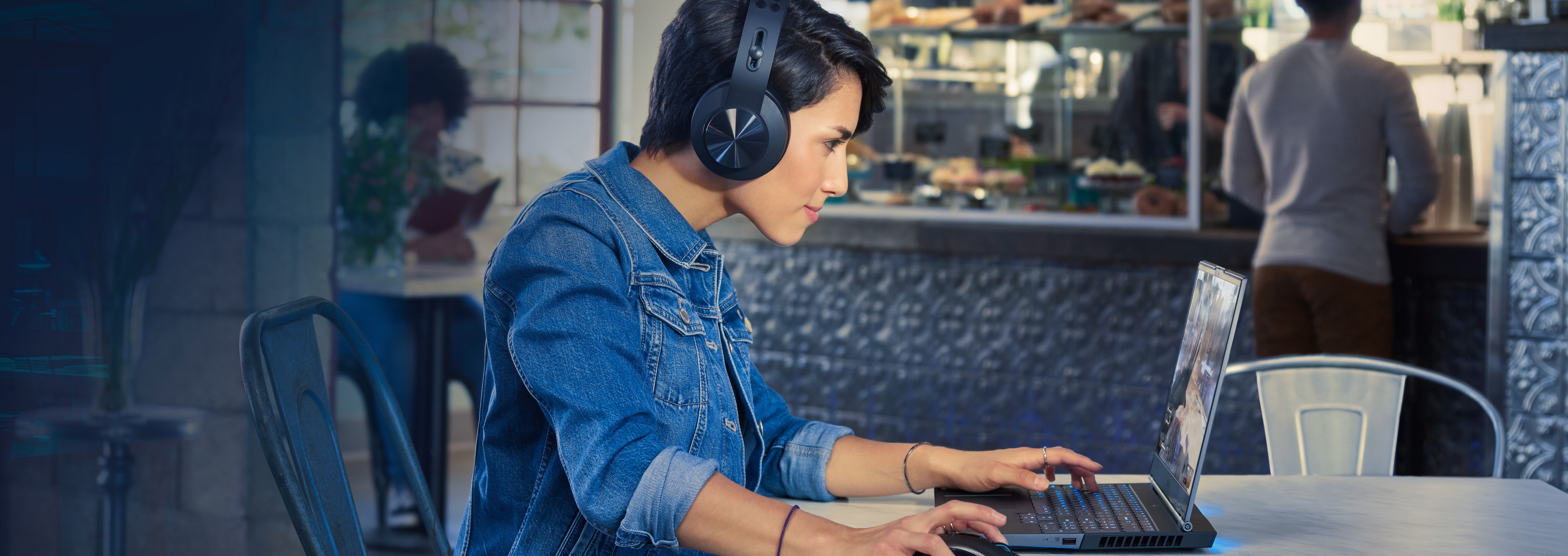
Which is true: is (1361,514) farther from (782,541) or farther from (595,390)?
(595,390)

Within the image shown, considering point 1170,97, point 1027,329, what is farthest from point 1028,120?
point 1027,329

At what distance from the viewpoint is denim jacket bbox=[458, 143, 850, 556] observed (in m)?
1.08

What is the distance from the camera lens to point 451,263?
7.88 ft

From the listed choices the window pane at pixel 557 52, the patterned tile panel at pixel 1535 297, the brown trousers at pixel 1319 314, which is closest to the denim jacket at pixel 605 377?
the window pane at pixel 557 52

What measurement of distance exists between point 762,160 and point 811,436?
0.40 metres

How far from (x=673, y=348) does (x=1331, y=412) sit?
1.28 m

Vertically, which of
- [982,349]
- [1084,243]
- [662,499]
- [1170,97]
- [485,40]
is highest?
[1170,97]

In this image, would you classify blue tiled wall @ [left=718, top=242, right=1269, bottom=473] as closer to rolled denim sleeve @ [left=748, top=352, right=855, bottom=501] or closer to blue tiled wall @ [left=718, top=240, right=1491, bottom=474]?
blue tiled wall @ [left=718, top=240, right=1491, bottom=474]

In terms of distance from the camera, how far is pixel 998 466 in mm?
1396

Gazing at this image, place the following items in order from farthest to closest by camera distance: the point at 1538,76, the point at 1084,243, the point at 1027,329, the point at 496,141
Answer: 1. the point at 1027,329
2. the point at 1084,243
3. the point at 1538,76
4. the point at 496,141

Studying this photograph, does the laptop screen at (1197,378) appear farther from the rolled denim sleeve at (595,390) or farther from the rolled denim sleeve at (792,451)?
the rolled denim sleeve at (595,390)

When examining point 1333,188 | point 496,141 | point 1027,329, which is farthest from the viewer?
point 1027,329


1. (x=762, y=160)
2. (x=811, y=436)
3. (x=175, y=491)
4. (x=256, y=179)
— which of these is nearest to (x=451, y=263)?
(x=256, y=179)

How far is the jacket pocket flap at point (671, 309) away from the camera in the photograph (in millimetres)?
1200
